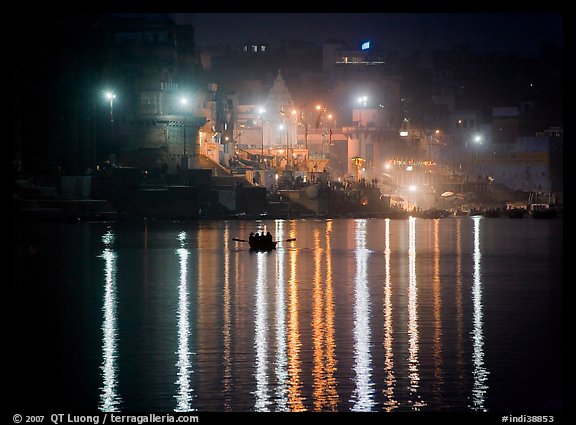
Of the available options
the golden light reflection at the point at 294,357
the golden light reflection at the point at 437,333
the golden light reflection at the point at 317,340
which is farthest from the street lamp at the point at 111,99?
the golden light reflection at the point at 294,357

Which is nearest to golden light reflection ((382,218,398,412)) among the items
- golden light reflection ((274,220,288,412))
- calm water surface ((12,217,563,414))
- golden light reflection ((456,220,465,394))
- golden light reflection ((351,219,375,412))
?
calm water surface ((12,217,563,414))

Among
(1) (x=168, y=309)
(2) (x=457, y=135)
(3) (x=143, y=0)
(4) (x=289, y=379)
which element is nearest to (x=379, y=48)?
(2) (x=457, y=135)

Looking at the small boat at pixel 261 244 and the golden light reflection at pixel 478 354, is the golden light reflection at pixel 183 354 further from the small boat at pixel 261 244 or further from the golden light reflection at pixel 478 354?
the small boat at pixel 261 244

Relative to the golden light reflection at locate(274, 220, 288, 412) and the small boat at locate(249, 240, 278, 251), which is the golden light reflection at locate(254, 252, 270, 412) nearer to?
the golden light reflection at locate(274, 220, 288, 412)

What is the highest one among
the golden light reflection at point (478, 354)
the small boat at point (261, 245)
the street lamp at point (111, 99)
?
the street lamp at point (111, 99)

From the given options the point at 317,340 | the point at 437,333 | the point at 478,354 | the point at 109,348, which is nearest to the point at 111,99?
the point at 437,333

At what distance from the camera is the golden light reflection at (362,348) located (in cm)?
2050

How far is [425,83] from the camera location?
114m

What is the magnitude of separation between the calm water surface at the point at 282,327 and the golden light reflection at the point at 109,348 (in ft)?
0.13

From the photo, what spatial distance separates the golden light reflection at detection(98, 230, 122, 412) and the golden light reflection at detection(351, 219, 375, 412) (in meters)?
4.02

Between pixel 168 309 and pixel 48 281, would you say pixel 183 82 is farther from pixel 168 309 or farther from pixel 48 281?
pixel 168 309

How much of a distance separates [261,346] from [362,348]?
2.11 m

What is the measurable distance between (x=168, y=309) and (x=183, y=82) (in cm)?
4644

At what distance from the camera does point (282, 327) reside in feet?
95.0
